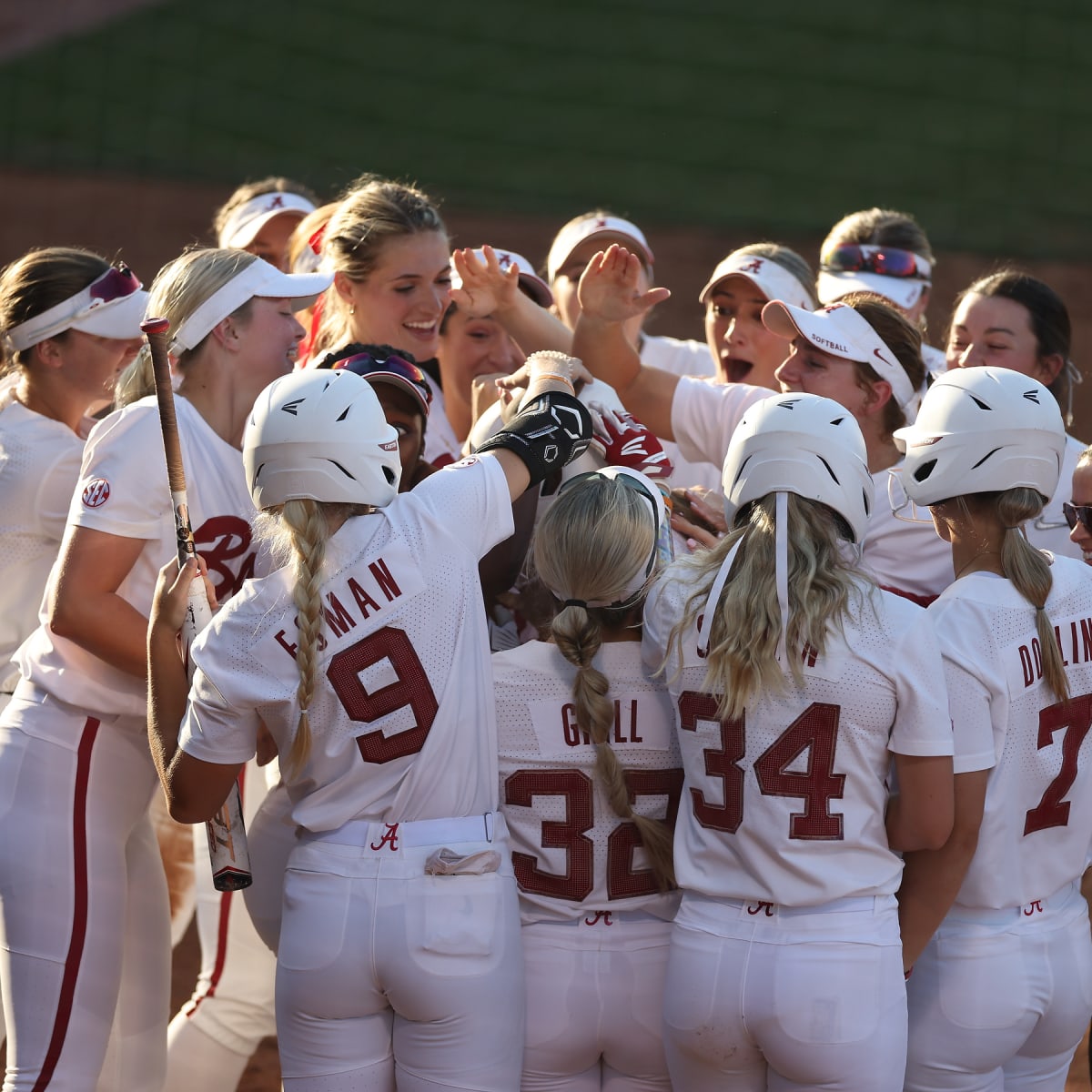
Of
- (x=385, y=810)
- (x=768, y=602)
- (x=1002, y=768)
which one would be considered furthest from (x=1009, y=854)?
(x=385, y=810)

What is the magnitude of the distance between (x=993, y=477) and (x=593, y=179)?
38.7ft

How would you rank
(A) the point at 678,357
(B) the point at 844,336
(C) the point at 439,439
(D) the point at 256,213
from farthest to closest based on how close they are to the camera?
(D) the point at 256,213, (A) the point at 678,357, (C) the point at 439,439, (B) the point at 844,336

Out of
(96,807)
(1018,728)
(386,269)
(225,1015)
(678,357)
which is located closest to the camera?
(1018,728)

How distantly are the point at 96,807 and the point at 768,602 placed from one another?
56.0 inches

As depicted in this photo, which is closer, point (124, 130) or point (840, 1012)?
point (840, 1012)

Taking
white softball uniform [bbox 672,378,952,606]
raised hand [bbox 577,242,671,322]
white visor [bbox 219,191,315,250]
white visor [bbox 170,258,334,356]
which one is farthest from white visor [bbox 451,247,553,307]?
white visor [bbox 219,191,315,250]

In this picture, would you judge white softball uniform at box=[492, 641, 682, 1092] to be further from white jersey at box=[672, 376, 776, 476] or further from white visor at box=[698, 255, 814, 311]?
white visor at box=[698, 255, 814, 311]

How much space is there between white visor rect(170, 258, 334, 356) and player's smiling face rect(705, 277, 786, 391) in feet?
4.79

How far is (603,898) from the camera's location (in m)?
2.60

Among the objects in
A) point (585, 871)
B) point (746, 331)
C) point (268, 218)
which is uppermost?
point (268, 218)

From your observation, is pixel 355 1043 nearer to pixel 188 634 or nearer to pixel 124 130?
pixel 188 634

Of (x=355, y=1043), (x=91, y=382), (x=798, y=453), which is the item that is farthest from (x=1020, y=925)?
(x=91, y=382)

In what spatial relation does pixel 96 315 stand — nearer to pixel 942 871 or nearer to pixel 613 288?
pixel 613 288

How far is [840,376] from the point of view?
129 inches
